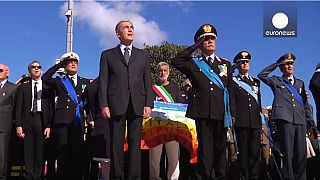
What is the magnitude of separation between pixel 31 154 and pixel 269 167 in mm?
4360

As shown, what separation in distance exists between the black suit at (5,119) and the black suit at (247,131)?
3.46 m

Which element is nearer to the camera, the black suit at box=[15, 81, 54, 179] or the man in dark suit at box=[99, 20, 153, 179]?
the man in dark suit at box=[99, 20, 153, 179]

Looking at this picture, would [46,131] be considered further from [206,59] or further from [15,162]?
[206,59]

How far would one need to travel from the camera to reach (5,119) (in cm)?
689

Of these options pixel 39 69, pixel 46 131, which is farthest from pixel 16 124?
pixel 39 69

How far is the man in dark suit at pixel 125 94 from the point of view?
500 centimetres

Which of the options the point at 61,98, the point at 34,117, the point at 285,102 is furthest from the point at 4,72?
the point at 285,102

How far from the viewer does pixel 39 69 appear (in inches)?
279

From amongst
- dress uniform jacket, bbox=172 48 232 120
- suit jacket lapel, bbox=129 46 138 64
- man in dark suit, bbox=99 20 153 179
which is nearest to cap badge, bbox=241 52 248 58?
dress uniform jacket, bbox=172 48 232 120

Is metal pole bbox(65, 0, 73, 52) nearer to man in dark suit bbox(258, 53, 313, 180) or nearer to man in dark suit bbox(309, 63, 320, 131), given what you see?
man in dark suit bbox(258, 53, 313, 180)

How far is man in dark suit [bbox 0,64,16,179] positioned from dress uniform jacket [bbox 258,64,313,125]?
3.90 m

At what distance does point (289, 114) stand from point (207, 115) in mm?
1807

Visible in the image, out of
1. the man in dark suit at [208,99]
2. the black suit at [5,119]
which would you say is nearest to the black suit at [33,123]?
the black suit at [5,119]

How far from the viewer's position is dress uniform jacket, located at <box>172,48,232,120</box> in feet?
16.9
